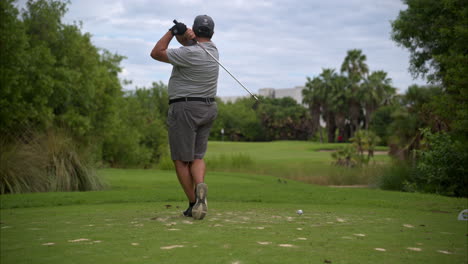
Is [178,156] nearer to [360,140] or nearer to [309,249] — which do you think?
[309,249]

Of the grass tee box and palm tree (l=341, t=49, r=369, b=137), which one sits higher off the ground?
palm tree (l=341, t=49, r=369, b=137)

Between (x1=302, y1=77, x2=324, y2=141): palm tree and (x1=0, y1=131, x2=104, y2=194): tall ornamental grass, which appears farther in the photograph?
(x1=302, y1=77, x2=324, y2=141): palm tree

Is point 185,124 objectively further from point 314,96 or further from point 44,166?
point 314,96

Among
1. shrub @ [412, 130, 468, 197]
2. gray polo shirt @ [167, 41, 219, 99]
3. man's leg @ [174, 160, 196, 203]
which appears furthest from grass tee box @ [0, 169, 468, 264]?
shrub @ [412, 130, 468, 197]

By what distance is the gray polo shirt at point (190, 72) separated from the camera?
5.41 metres

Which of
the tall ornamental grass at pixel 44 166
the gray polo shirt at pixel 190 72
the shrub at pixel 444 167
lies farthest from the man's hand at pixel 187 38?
the shrub at pixel 444 167

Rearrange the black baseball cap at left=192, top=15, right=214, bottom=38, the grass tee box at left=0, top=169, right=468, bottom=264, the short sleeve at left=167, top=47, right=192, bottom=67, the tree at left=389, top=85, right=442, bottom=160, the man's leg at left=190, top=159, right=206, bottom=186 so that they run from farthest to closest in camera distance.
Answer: the tree at left=389, top=85, right=442, bottom=160
the black baseball cap at left=192, top=15, right=214, bottom=38
the man's leg at left=190, top=159, right=206, bottom=186
the short sleeve at left=167, top=47, right=192, bottom=67
the grass tee box at left=0, top=169, right=468, bottom=264

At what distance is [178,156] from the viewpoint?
5.48 m

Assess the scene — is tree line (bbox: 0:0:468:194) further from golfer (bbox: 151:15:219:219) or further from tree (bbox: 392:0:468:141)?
golfer (bbox: 151:15:219:219)

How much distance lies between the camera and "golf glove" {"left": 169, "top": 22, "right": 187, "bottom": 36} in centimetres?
550

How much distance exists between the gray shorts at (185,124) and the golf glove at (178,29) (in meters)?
0.78

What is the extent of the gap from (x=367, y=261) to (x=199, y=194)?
2.32 metres

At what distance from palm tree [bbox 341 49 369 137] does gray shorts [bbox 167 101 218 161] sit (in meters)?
69.6

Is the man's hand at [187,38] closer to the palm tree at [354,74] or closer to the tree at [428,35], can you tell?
the tree at [428,35]
